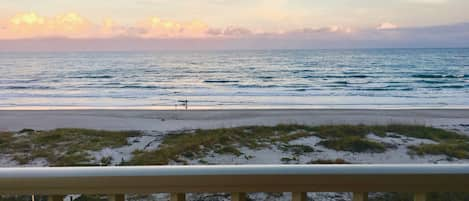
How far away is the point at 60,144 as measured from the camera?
5117 mm

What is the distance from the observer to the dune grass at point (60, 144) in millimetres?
4348

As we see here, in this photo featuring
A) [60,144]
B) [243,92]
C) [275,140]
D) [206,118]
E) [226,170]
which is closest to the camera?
[226,170]

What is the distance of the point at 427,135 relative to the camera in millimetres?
5777

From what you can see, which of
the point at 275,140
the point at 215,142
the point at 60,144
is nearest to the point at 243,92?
the point at 275,140

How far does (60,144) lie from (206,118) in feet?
14.4

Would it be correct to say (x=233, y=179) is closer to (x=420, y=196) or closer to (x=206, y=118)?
(x=420, y=196)

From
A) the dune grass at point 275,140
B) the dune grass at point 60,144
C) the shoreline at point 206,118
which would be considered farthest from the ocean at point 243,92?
the dune grass at point 60,144

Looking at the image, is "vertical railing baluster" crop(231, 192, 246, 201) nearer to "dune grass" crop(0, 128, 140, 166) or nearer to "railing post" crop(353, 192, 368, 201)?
"railing post" crop(353, 192, 368, 201)

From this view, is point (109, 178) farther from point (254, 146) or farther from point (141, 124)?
point (141, 124)

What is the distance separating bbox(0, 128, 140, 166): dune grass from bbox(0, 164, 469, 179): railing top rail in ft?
11.9

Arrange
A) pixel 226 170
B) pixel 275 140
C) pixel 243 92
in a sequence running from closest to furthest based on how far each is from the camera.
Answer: pixel 226 170, pixel 275 140, pixel 243 92

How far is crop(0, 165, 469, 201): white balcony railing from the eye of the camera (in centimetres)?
62

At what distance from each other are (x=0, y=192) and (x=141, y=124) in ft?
25.4

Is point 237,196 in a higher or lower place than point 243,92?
higher
